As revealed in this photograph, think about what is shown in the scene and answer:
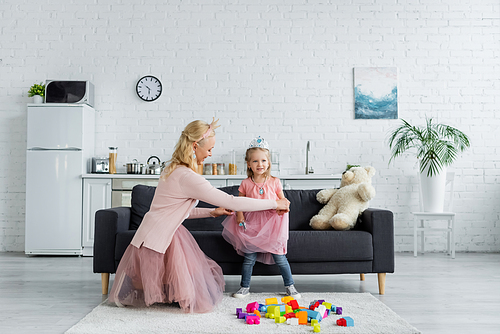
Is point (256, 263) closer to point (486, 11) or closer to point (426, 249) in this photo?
point (426, 249)

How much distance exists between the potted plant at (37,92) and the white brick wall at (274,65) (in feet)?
1.12

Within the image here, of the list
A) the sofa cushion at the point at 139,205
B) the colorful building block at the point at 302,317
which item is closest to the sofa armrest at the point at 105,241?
the sofa cushion at the point at 139,205

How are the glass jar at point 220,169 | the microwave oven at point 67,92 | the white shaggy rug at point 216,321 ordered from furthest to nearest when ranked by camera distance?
the glass jar at point 220,169 → the microwave oven at point 67,92 → the white shaggy rug at point 216,321

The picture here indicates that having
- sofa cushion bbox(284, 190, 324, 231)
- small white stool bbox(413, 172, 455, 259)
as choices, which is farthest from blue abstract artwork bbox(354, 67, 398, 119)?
sofa cushion bbox(284, 190, 324, 231)

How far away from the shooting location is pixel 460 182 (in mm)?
4824

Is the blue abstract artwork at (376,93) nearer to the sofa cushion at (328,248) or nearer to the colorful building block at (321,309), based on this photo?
the sofa cushion at (328,248)

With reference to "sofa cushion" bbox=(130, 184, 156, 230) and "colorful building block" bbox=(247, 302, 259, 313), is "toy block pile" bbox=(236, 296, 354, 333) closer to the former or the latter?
"colorful building block" bbox=(247, 302, 259, 313)

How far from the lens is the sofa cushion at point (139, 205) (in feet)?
10.2

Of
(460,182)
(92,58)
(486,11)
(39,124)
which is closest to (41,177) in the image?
(39,124)

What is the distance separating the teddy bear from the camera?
2982 mm

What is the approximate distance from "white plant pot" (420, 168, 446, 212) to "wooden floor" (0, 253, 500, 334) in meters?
0.54

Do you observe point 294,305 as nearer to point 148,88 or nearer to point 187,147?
point 187,147

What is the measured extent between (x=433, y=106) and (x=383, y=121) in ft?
1.97

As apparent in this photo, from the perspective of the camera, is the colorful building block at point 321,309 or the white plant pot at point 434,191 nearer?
the colorful building block at point 321,309
